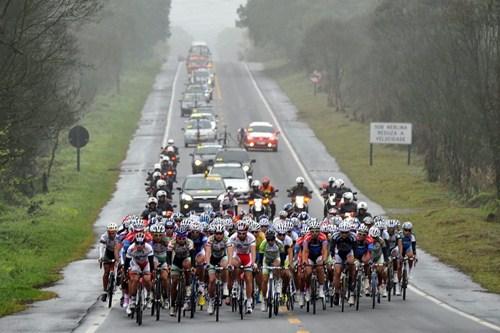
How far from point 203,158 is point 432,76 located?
36.3ft

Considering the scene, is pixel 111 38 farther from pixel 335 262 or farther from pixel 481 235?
pixel 335 262

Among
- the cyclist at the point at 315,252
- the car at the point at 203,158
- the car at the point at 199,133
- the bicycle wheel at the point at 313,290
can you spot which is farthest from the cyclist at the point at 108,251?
the car at the point at 199,133

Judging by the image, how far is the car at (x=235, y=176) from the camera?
163 feet

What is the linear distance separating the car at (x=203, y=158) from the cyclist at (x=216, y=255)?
1300 inches

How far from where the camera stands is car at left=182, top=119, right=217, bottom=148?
74188mm

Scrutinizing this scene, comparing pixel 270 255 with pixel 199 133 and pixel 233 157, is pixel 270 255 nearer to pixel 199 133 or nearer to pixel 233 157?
pixel 233 157

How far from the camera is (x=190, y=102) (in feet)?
307

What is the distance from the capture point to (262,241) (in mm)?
25812

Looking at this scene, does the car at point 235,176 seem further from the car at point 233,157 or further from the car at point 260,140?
the car at point 260,140

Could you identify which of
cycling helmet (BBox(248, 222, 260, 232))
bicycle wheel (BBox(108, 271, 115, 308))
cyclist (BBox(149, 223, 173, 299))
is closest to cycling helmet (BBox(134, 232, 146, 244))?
cyclist (BBox(149, 223, 173, 299))

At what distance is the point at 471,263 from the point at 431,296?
741 centimetres

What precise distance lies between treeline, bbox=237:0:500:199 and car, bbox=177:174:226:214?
31.1 ft

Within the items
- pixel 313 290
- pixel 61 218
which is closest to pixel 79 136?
pixel 61 218

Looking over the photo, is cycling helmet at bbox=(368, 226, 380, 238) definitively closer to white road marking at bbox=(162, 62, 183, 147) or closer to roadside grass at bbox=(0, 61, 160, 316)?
roadside grass at bbox=(0, 61, 160, 316)
